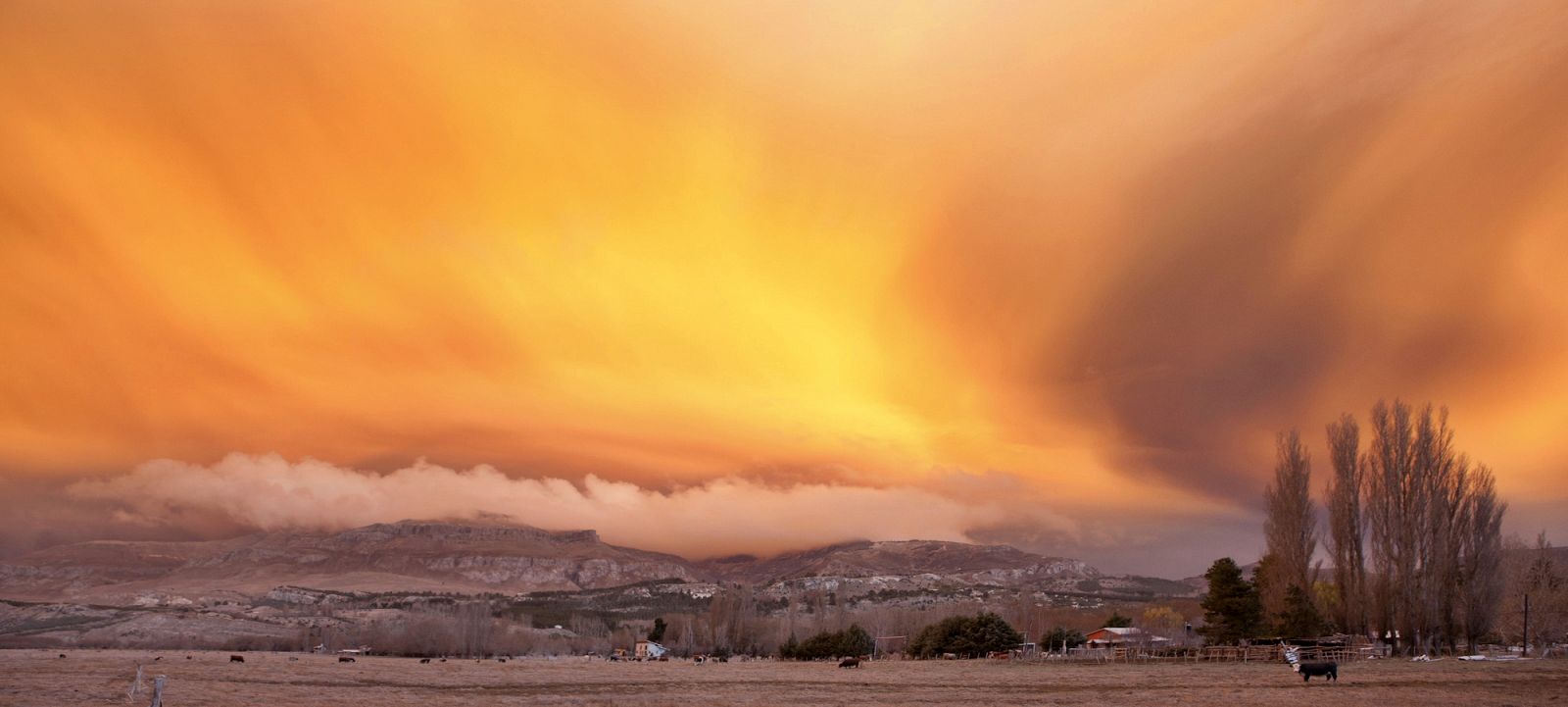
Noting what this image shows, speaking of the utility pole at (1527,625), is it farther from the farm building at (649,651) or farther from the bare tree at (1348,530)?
the farm building at (649,651)

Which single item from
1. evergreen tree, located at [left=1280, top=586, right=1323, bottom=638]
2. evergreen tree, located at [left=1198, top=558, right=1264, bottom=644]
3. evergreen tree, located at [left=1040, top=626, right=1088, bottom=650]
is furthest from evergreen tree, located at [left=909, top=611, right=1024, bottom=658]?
evergreen tree, located at [left=1280, top=586, right=1323, bottom=638]

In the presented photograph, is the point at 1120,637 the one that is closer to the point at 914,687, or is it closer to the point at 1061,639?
the point at 1061,639

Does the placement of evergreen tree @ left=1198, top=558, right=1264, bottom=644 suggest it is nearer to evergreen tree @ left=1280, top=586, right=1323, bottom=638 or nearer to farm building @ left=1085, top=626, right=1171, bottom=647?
evergreen tree @ left=1280, top=586, right=1323, bottom=638

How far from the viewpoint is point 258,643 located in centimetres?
17875

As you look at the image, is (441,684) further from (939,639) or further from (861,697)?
(939,639)

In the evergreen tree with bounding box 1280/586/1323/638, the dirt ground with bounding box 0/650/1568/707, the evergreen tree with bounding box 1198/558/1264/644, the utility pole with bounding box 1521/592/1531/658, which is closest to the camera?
the dirt ground with bounding box 0/650/1568/707

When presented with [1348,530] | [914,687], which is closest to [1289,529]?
[1348,530]

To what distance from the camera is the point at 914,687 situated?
48219mm

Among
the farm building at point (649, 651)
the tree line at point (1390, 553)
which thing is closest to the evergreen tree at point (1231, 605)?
the tree line at point (1390, 553)

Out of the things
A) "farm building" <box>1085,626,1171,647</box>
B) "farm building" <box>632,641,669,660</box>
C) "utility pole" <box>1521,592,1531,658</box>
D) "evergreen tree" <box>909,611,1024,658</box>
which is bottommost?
"farm building" <box>632,641,669,660</box>

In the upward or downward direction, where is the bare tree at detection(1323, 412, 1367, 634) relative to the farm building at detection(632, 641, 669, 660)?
upward

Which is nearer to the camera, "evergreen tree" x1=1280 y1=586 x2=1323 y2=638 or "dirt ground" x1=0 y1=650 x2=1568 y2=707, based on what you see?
"dirt ground" x1=0 y1=650 x2=1568 y2=707

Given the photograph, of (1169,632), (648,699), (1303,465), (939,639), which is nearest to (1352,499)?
(1303,465)

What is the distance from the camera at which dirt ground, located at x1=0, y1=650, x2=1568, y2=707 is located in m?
38.1
